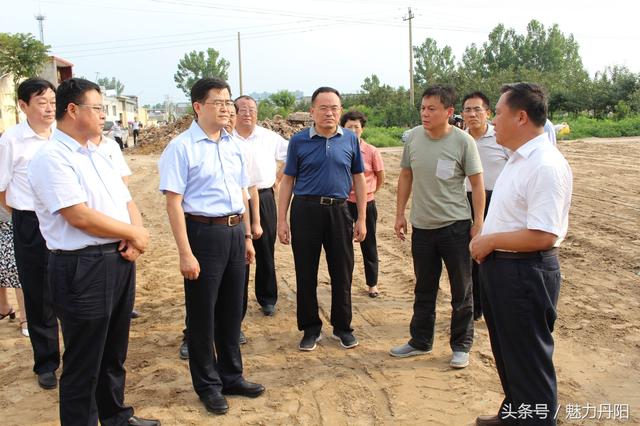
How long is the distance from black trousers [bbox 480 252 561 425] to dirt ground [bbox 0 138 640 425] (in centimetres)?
69

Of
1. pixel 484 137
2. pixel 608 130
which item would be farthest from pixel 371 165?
pixel 608 130

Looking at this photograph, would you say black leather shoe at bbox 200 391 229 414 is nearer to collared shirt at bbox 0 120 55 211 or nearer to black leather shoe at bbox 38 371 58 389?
black leather shoe at bbox 38 371 58 389

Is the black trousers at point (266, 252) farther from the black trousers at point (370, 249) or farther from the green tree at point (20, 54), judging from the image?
the green tree at point (20, 54)

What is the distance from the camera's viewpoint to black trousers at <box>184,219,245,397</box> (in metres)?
3.31

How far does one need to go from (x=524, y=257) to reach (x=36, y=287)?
126 inches

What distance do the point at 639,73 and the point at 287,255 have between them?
3199 cm

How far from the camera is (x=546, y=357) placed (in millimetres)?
2742

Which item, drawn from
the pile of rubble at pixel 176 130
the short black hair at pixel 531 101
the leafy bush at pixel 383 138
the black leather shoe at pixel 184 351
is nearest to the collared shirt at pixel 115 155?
the black leather shoe at pixel 184 351

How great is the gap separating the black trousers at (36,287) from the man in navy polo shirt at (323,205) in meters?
1.77

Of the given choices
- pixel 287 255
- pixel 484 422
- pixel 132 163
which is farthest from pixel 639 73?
pixel 484 422

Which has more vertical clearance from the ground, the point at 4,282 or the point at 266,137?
the point at 266,137

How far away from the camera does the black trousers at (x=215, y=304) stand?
3307mm

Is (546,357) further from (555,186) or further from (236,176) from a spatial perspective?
(236,176)

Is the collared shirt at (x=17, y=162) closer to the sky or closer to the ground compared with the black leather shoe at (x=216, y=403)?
closer to the sky
